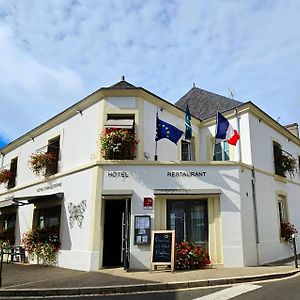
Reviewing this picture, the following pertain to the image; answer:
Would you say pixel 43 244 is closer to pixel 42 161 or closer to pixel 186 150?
pixel 42 161

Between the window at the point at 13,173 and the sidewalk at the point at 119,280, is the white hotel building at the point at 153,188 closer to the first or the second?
the sidewalk at the point at 119,280

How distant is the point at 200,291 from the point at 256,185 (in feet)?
20.5

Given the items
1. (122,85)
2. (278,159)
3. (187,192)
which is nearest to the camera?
(187,192)

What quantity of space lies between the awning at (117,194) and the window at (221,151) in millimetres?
5101

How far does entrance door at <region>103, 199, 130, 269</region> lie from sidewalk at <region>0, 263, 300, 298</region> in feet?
2.98

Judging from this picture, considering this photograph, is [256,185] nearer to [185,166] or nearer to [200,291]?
[185,166]

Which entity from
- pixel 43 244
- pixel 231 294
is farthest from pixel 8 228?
pixel 231 294

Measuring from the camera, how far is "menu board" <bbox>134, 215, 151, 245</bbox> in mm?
10289

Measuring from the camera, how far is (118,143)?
37.0 feet

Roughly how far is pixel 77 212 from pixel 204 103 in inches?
344

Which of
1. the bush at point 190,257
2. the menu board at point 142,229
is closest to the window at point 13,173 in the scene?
the menu board at point 142,229

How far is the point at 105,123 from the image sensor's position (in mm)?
11938

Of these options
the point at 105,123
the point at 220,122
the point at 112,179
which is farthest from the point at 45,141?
the point at 220,122

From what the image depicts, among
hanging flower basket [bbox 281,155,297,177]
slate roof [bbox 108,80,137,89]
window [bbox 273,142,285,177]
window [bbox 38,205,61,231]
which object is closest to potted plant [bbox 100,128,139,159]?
slate roof [bbox 108,80,137,89]
